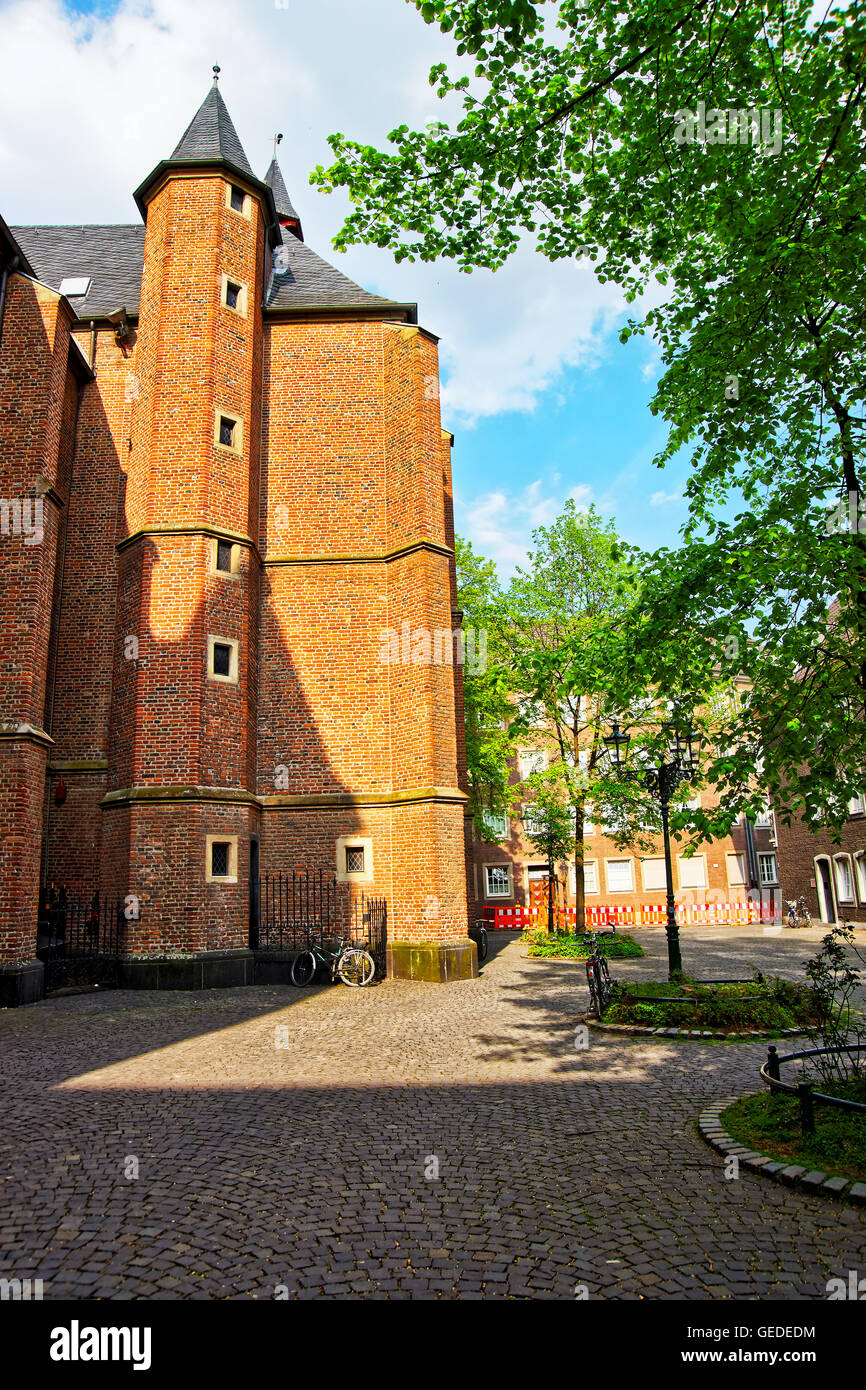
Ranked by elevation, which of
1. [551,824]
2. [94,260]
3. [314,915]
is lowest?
[314,915]

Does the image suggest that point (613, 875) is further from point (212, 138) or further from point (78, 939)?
point (212, 138)

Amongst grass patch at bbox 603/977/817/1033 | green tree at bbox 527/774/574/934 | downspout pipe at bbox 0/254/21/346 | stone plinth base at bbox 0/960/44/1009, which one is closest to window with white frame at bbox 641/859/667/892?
green tree at bbox 527/774/574/934

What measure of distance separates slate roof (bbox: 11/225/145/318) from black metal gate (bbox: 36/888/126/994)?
12.6 m

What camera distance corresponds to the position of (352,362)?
706 inches

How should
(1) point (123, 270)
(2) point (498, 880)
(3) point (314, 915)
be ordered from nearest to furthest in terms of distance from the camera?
(3) point (314, 915)
(1) point (123, 270)
(2) point (498, 880)

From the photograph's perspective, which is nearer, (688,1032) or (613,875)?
(688,1032)

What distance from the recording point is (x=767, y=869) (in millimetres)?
38094

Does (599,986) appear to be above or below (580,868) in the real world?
below

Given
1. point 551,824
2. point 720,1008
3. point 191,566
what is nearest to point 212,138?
point 191,566

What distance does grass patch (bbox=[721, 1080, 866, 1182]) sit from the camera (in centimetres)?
480

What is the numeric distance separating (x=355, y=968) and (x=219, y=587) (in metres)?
7.50

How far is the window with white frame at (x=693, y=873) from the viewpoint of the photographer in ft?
117

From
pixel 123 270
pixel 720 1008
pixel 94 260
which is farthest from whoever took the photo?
pixel 94 260
